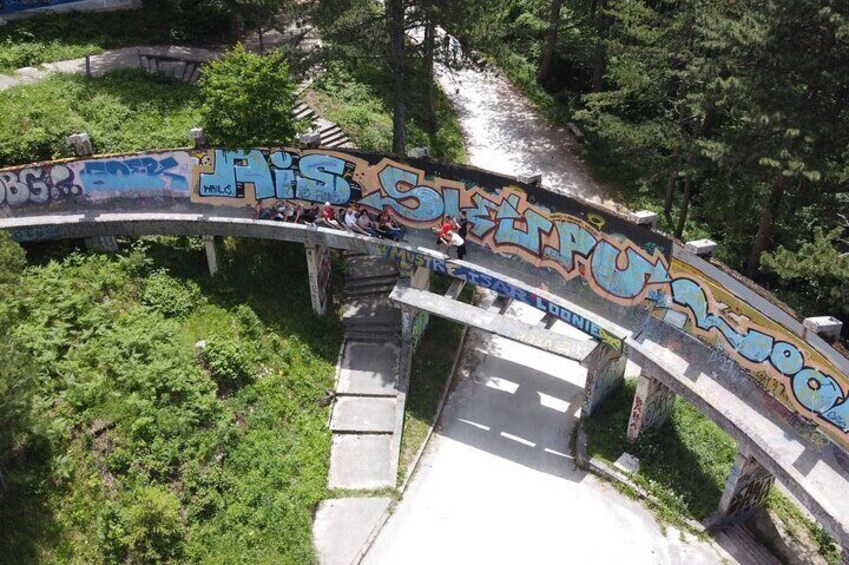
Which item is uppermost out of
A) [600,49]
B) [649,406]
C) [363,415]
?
[600,49]

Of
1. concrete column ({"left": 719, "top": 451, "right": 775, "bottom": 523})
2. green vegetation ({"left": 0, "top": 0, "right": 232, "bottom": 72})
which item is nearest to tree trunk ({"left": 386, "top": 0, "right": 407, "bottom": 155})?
green vegetation ({"left": 0, "top": 0, "right": 232, "bottom": 72})

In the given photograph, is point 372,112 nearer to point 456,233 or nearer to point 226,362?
point 456,233

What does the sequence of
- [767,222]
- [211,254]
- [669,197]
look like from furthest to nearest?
[669,197] → [767,222] → [211,254]

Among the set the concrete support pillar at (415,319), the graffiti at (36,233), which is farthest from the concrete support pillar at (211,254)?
the concrete support pillar at (415,319)

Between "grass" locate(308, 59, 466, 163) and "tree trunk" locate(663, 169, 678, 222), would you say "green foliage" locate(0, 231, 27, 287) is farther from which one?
"tree trunk" locate(663, 169, 678, 222)

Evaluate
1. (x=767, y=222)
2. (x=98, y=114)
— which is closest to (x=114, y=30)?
(x=98, y=114)

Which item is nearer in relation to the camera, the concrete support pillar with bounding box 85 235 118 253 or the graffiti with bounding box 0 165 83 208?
the graffiti with bounding box 0 165 83 208
